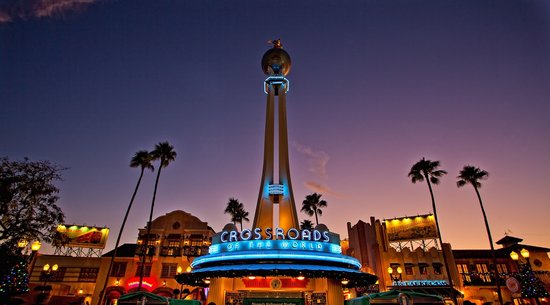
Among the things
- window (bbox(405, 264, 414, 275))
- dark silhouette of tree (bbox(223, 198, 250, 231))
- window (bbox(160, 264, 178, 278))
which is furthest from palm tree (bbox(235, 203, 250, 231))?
window (bbox(405, 264, 414, 275))

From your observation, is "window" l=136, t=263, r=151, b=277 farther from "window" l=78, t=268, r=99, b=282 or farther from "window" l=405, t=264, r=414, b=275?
"window" l=405, t=264, r=414, b=275

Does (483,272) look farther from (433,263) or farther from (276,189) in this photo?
(276,189)

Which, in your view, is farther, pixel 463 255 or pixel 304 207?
pixel 304 207

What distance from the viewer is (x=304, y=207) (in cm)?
6084

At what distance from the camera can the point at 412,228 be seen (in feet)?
166

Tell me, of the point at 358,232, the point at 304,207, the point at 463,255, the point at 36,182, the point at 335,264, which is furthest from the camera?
the point at 304,207

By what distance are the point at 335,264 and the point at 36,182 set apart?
80.6 feet

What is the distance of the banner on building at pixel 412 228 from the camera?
49.8 metres

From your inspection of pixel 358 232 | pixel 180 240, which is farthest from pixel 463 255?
pixel 180 240

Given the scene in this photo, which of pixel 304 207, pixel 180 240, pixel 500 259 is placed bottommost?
pixel 500 259

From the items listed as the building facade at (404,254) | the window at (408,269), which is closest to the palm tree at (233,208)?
the building facade at (404,254)

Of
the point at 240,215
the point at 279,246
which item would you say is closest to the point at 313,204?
the point at 240,215

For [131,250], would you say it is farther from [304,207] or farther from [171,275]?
[304,207]

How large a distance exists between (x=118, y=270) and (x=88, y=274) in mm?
4906
